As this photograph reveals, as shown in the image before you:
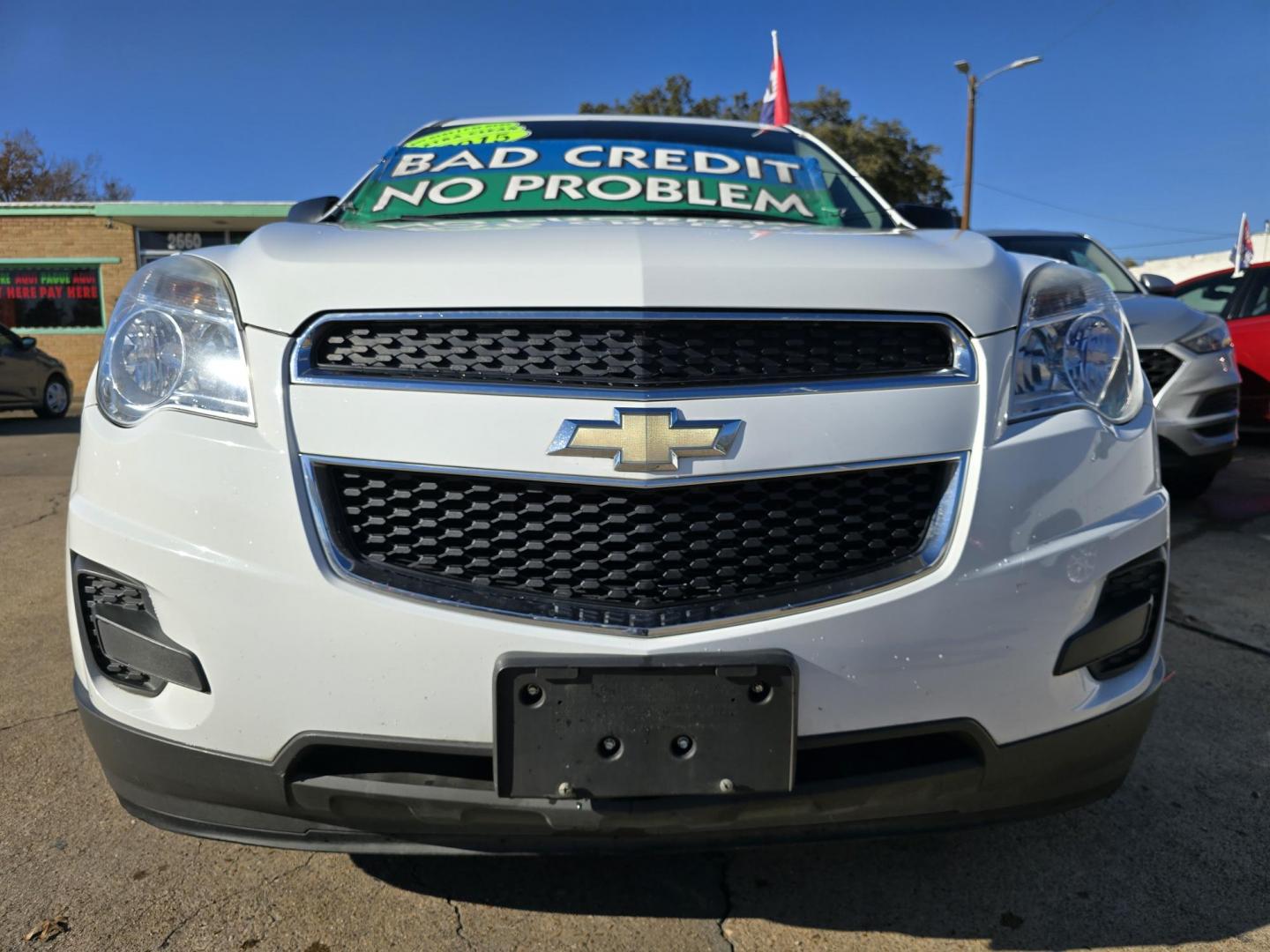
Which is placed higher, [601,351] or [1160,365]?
[601,351]

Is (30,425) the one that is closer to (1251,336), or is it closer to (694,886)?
(694,886)

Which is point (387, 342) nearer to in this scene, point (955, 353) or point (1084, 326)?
point (955, 353)

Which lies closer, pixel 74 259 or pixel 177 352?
pixel 177 352

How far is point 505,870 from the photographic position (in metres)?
1.82

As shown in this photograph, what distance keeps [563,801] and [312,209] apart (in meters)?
1.78

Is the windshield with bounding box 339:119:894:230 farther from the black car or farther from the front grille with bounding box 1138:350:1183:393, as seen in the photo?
the black car

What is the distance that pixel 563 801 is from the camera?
1364mm

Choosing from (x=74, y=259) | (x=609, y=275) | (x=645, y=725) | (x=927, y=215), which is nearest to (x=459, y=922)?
(x=645, y=725)

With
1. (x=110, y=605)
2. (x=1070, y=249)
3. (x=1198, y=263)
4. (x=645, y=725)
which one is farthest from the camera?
(x=1198, y=263)

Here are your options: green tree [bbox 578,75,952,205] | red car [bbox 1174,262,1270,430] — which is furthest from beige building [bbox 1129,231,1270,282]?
red car [bbox 1174,262,1270,430]

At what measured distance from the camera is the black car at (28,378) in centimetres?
1099

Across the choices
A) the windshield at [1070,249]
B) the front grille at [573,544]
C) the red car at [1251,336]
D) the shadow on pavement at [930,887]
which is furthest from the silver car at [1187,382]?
the front grille at [573,544]

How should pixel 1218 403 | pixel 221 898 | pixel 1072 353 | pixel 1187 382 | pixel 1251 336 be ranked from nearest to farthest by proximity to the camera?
1. pixel 1072 353
2. pixel 221 898
3. pixel 1187 382
4. pixel 1218 403
5. pixel 1251 336

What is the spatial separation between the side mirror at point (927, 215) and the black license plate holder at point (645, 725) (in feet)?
5.34
